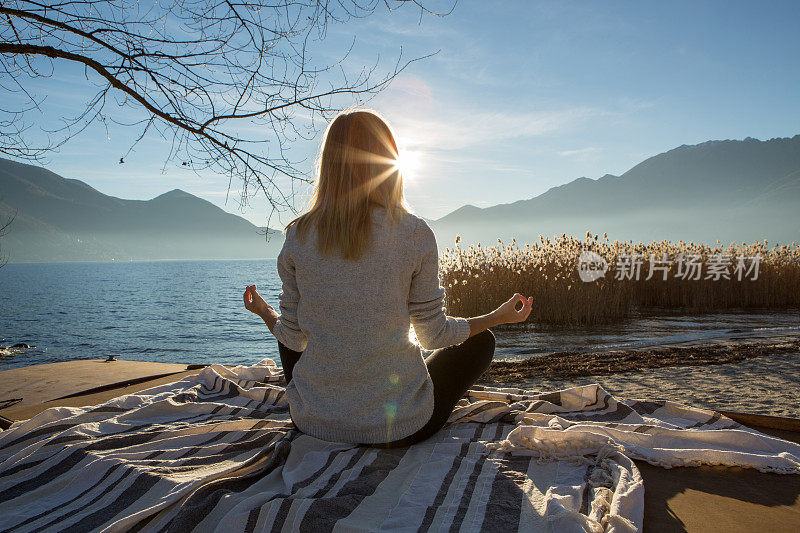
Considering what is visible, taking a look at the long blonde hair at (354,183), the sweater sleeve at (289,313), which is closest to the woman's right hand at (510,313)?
the long blonde hair at (354,183)

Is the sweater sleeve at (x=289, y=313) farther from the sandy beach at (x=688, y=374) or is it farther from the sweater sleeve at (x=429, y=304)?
the sandy beach at (x=688, y=374)

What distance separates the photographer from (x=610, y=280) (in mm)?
8898

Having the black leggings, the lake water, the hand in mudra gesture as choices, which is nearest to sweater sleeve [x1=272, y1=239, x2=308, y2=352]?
the hand in mudra gesture

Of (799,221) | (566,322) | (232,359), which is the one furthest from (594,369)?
(799,221)

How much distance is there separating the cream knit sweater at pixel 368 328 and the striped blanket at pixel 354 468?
0.39 feet

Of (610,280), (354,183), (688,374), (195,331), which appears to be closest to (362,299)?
(354,183)

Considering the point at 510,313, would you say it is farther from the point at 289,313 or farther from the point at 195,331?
the point at 195,331

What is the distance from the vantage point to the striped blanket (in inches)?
47.7

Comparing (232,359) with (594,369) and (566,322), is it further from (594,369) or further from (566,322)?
(594,369)

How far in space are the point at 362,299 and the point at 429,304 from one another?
0.24 metres

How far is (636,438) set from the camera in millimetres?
1719

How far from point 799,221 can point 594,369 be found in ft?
712

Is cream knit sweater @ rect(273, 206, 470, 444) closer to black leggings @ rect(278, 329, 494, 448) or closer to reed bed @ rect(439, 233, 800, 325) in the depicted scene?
black leggings @ rect(278, 329, 494, 448)

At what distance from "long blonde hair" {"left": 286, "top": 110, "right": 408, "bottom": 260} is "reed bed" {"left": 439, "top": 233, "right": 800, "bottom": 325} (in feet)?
20.2
